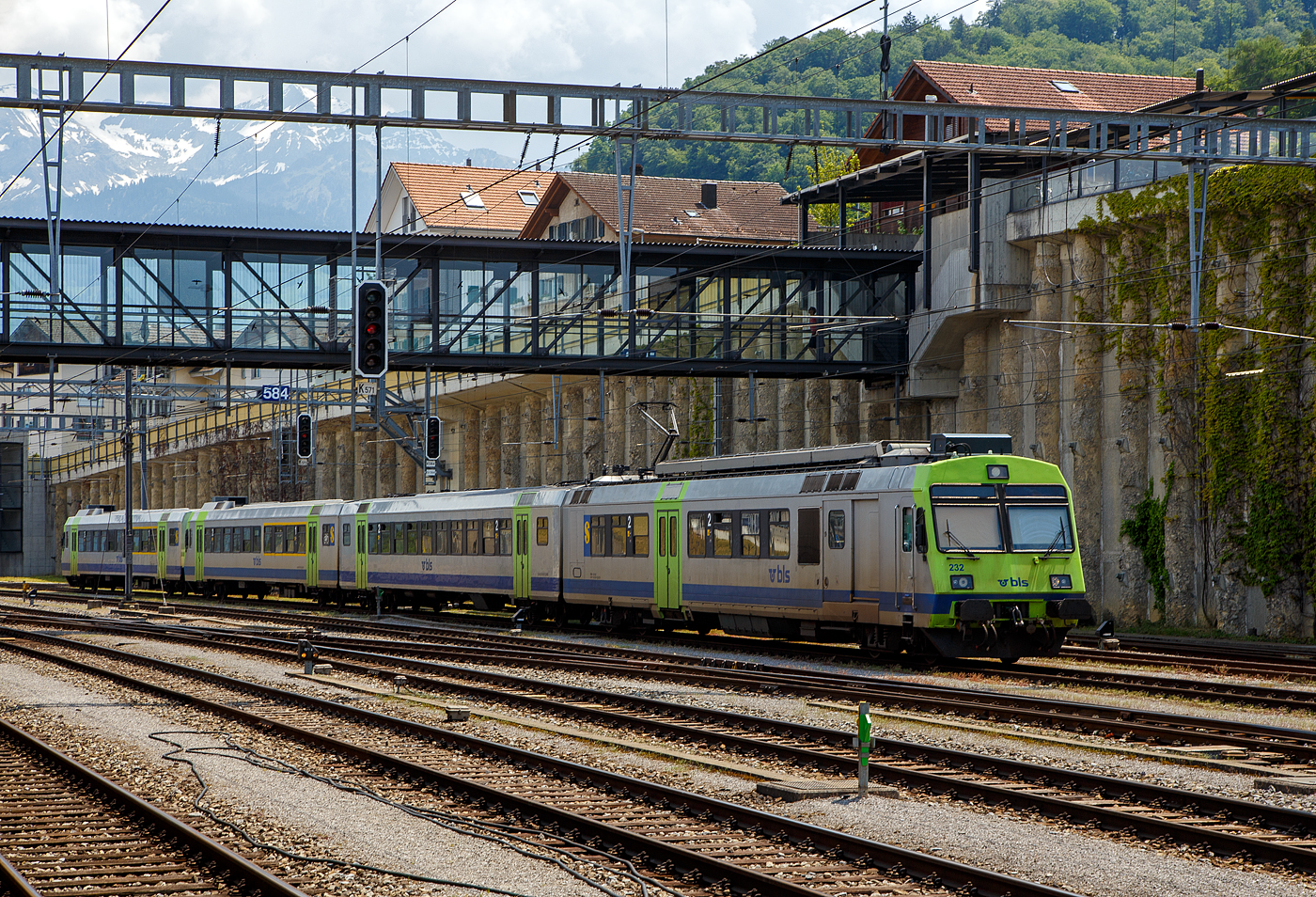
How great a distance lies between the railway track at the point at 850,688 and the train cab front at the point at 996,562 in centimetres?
172

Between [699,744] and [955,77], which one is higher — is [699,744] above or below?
below

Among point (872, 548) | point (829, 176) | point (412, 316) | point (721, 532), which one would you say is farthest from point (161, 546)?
point (872, 548)

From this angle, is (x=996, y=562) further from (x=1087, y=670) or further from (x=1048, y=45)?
(x=1048, y=45)

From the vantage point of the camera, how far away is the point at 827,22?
51.3 ft

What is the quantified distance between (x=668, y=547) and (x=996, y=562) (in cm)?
779

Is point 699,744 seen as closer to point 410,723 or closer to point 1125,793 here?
point 410,723

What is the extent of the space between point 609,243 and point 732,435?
9.67 meters

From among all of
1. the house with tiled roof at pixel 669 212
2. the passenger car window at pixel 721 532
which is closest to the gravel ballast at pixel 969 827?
the passenger car window at pixel 721 532

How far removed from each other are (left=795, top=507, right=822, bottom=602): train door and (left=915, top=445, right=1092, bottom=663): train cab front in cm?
254

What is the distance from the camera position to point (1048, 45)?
90.2m

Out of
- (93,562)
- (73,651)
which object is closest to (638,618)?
(73,651)

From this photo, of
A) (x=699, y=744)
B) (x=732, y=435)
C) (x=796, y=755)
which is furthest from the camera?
(x=732, y=435)

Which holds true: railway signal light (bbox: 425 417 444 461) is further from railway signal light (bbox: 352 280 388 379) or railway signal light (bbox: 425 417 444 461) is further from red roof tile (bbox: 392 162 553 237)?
red roof tile (bbox: 392 162 553 237)

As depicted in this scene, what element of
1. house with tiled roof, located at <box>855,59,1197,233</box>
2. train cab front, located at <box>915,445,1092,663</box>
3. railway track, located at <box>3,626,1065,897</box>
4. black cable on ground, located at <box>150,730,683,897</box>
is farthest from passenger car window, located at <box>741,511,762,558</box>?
house with tiled roof, located at <box>855,59,1197,233</box>
